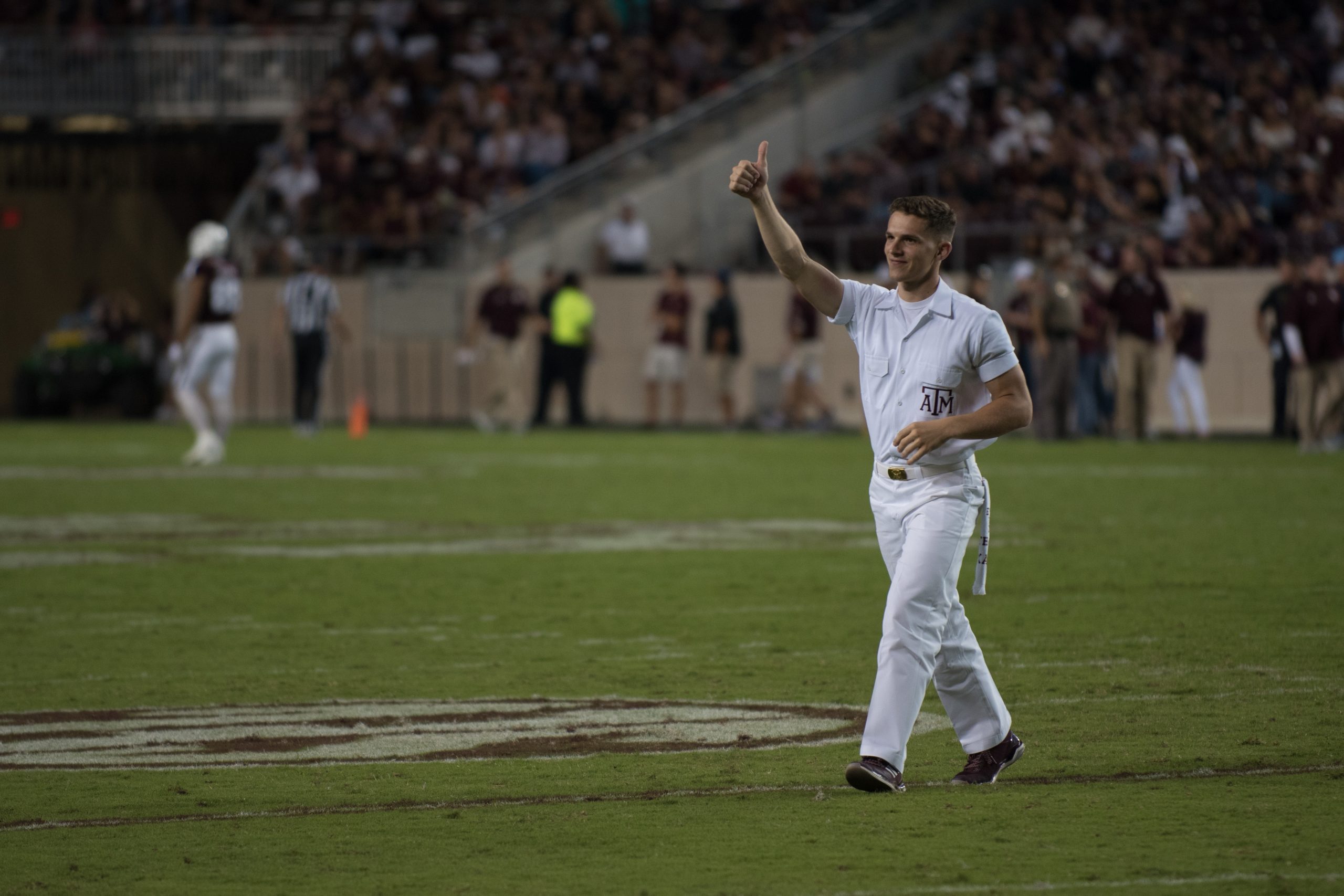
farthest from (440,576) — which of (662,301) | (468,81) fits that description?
(468,81)

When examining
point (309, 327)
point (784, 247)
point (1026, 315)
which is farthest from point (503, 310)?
point (784, 247)

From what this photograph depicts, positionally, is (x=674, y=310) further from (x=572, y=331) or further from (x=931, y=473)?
(x=931, y=473)

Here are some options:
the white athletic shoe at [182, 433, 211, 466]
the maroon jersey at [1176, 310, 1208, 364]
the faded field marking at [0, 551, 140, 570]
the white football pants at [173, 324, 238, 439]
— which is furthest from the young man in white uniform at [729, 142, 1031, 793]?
the maroon jersey at [1176, 310, 1208, 364]

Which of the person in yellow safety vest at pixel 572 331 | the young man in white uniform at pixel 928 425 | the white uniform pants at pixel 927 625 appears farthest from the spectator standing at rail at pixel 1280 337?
the white uniform pants at pixel 927 625

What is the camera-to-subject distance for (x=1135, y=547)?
1375 centimetres

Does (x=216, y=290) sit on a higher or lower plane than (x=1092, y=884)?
higher

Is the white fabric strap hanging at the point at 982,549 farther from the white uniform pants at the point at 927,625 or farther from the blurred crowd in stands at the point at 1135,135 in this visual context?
the blurred crowd in stands at the point at 1135,135

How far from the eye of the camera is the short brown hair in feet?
21.0

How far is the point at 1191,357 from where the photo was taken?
27547 mm

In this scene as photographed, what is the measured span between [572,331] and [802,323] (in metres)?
3.45

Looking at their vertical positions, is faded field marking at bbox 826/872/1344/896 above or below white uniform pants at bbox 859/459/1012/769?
below

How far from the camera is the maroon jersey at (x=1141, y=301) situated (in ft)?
86.8

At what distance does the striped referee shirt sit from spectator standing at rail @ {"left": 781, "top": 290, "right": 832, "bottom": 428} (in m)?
6.38

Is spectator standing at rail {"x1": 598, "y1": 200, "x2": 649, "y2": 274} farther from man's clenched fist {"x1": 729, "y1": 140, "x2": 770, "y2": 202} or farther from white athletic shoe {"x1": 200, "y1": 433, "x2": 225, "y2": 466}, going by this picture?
man's clenched fist {"x1": 729, "y1": 140, "x2": 770, "y2": 202}
